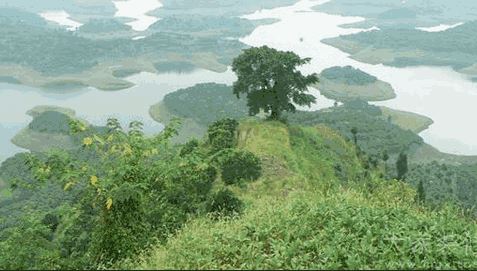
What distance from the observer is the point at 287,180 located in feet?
198

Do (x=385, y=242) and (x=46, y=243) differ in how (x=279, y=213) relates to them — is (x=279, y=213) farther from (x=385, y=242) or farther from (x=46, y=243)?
(x=46, y=243)

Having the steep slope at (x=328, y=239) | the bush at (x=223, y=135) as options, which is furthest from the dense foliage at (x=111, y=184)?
the bush at (x=223, y=135)

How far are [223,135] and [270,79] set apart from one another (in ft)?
42.0

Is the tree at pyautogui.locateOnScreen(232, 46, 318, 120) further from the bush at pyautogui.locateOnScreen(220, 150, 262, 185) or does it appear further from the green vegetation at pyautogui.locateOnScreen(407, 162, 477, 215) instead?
the green vegetation at pyautogui.locateOnScreen(407, 162, 477, 215)

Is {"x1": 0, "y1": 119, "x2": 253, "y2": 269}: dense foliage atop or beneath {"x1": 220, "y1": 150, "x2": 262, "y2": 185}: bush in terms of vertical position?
atop

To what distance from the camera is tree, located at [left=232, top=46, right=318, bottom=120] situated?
83812 millimetres

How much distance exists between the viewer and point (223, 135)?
7831 centimetres

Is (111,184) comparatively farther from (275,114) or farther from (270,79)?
(275,114)

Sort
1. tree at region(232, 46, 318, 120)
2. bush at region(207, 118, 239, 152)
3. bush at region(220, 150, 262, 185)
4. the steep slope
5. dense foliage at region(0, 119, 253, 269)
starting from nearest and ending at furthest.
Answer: the steep slope → dense foliage at region(0, 119, 253, 269) → bush at region(220, 150, 262, 185) → bush at region(207, 118, 239, 152) → tree at region(232, 46, 318, 120)

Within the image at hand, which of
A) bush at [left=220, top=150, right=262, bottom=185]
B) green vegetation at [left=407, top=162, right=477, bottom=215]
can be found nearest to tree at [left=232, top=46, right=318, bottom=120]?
bush at [left=220, top=150, right=262, bottom=185]

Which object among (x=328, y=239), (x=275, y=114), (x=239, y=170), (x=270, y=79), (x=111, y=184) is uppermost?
(x=111, y=184)

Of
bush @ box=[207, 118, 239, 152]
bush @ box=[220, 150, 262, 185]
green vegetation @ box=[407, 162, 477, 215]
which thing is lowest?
green vegetation @ box=[407, 162, 477, 215]

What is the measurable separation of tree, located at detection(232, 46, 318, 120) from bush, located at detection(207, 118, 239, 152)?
Result: 4898mm

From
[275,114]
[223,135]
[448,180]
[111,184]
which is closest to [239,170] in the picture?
[223,135]
